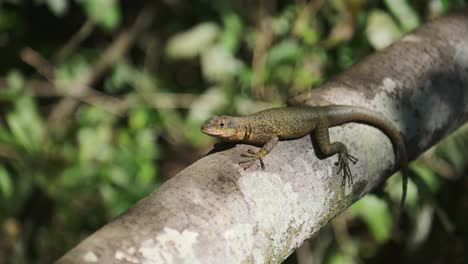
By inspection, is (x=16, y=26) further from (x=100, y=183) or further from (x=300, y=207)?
(x=300, y=207)

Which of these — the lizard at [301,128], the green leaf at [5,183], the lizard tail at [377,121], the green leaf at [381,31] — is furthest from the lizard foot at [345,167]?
the green leaf at [5,183]

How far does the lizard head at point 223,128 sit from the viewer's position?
2.97 m

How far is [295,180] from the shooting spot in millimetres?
1935

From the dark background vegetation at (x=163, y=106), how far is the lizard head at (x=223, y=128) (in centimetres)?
74

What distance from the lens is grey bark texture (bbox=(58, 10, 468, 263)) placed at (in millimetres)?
1561

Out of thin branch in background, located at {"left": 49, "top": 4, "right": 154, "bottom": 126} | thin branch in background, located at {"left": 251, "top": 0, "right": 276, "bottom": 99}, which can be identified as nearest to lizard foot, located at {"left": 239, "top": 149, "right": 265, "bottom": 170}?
thin branch in background, located at {"left": 251, "top": 0, "right": 276, "bottom": 99}

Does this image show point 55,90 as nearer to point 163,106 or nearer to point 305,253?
point 163,106

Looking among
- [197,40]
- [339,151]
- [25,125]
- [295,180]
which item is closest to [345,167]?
[339,151]

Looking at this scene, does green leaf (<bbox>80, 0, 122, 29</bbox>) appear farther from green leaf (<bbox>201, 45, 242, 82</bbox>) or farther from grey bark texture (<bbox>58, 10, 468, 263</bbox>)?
grey bark texture (<bbox>58, 10, 468, 263</bbox>)

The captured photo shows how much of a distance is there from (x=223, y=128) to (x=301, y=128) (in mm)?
419

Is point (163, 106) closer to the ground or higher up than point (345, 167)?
closer to the ground

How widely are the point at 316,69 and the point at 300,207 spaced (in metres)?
2.57

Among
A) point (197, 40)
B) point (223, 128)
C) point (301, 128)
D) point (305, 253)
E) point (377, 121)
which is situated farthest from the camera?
point (197, 40)

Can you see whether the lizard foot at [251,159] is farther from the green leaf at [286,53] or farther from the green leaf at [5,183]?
the green leaf at [286,53]
